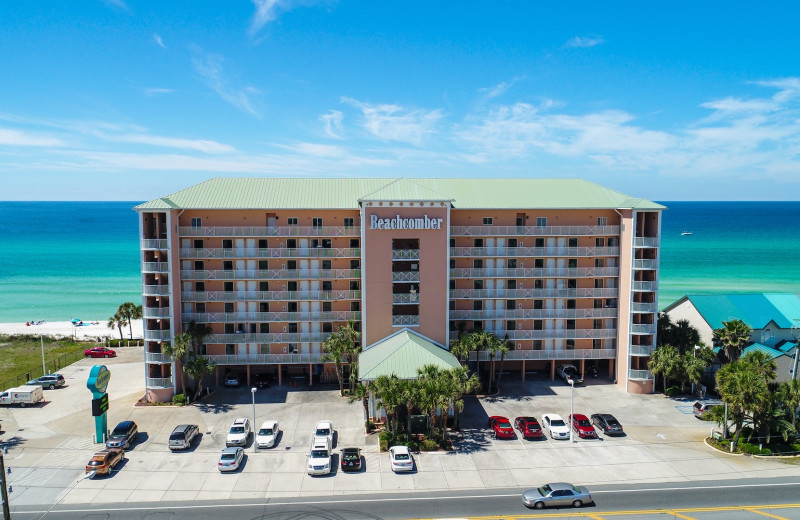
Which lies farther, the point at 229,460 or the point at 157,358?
the point at 157,358

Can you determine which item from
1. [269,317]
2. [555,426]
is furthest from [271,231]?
[555,426]

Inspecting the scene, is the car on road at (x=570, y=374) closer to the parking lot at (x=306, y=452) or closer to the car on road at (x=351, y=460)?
the parking lot at (x=306, y=452)

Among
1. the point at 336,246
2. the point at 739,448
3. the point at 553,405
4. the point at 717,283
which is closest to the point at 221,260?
the point at 336,246

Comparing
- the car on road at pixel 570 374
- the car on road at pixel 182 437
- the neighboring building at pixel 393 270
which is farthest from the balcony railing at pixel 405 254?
the car on road at pixel 182 437

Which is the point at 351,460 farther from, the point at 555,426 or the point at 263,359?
the point at 263,359

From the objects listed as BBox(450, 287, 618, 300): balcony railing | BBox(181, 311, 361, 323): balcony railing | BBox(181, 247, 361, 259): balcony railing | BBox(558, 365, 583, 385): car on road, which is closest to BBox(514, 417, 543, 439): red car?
BBox(558, 365, 583, 385): car on road

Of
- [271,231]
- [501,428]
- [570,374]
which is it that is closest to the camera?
[501,428]

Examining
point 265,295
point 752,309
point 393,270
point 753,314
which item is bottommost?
point 753,314
